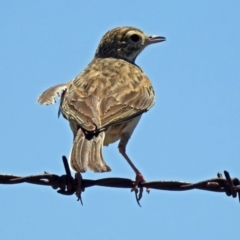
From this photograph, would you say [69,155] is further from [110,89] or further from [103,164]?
[110,89]

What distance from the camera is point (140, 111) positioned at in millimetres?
9781

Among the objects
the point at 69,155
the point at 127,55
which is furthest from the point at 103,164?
the point at 127,55

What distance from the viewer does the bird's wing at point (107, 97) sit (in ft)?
28.8

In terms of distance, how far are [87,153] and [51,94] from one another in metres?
2.35

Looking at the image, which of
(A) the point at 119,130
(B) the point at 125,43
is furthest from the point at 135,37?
(A) the point at 119,130

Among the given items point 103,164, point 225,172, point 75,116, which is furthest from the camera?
point 75,116

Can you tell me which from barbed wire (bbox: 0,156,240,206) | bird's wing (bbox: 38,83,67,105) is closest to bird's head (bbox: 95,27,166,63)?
bird's wing (bbox: 38,83,67,105)

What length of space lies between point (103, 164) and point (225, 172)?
1.58 meters

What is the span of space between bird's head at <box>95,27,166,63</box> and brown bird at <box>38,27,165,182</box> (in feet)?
3.57

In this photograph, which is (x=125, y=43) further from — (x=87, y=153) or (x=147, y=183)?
(x=147, y=183)

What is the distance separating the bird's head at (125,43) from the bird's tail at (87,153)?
196 inches

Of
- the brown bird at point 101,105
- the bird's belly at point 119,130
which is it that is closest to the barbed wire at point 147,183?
the brown bird at point 101,105

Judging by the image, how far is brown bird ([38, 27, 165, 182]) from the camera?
26.6 feet

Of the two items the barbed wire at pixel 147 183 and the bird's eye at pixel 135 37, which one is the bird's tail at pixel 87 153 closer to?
the barbed wire at pixel 147 183
